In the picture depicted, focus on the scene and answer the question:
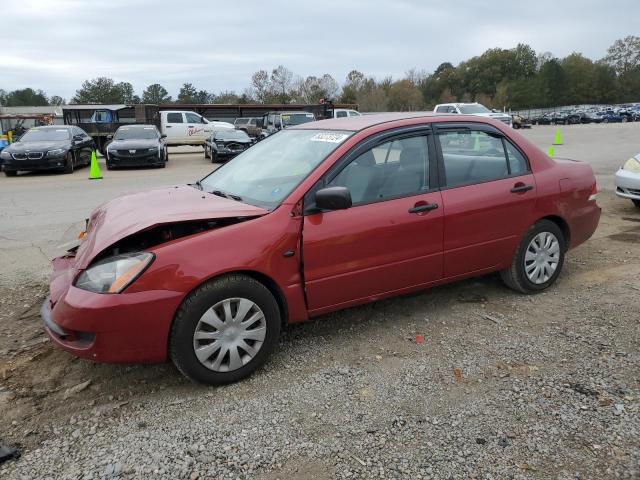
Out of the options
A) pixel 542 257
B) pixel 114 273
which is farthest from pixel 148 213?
pixel 542 257

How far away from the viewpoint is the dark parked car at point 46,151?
50.3 ft

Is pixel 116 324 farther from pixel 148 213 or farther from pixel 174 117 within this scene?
A: pixel 174 117

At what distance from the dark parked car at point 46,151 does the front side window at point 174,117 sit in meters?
8.04

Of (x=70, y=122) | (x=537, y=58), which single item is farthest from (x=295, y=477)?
(x=537, y=58)

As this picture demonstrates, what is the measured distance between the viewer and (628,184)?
306 inches

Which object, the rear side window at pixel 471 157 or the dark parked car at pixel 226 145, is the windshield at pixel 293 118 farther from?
the rear side window at pixel 471 157

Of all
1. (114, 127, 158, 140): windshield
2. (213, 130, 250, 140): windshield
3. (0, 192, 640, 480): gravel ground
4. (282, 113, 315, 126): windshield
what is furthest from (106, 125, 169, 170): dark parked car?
(0, 192, 640, 480): gravel ground

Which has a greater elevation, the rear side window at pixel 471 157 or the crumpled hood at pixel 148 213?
the rear side window at pixel 471 157

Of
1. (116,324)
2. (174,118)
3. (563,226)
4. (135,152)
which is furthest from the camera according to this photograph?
(174,118)

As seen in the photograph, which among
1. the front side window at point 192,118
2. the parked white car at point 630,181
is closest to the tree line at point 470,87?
the front side window at point 192,118

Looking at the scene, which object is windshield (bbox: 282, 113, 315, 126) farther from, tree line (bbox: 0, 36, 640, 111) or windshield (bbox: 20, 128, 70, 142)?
tree line (bbox: 0, 36, 640, 111)

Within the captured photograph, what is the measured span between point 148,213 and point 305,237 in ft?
3.54

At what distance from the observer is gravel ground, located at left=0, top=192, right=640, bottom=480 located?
2.58m

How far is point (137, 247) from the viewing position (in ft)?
11.1
